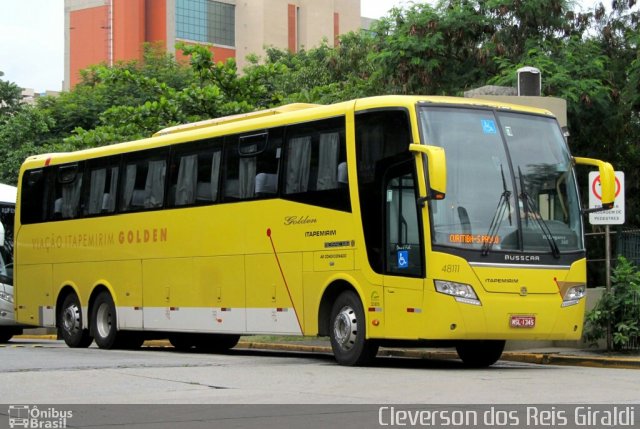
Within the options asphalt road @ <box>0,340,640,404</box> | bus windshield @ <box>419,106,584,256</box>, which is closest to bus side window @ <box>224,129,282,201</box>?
asphalt road @ <box>0,340,640,404</box>

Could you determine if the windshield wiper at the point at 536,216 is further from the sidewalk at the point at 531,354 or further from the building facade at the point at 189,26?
the building facade at the point at 189,26

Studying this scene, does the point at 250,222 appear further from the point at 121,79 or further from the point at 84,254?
the point at 121,79

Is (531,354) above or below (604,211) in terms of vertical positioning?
below

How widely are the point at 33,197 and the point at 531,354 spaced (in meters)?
11.9

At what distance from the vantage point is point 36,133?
52719mm

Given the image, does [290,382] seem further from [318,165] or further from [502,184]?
[318,165]

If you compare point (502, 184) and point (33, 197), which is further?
point (33, 197)

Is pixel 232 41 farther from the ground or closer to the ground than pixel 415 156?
farther from the ground

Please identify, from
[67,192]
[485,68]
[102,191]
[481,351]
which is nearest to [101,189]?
[102,191]

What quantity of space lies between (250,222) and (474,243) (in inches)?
185

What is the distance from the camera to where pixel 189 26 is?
331 feet

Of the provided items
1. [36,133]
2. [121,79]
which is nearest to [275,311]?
[121,79]

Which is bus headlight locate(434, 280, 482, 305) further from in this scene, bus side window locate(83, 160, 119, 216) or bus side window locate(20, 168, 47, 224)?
bus side window locate(20, 168, 47, 224)
